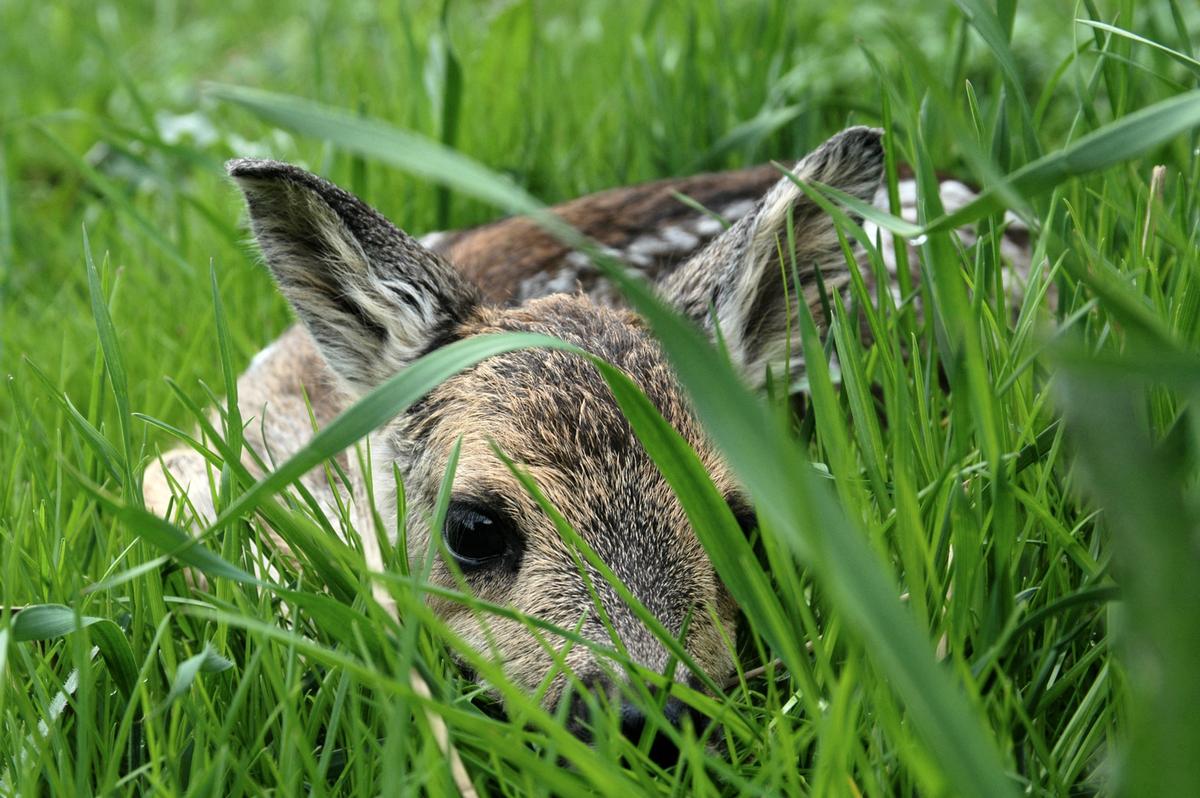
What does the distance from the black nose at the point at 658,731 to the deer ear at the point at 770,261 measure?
1059 mm

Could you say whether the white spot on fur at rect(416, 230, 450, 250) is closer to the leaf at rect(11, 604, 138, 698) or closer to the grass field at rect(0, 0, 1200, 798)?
the grass field at rect(0, 0, 1200, 798)

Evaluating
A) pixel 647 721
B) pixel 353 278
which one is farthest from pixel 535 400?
pixel 647 721

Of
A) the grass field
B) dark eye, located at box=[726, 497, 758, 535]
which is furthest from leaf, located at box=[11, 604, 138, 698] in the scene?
dark eye, located at box=[726, 497, 758, 535]

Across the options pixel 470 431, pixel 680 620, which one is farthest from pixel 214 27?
pixel 680 620

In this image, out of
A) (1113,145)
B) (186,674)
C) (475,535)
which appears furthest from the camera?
(475,535)

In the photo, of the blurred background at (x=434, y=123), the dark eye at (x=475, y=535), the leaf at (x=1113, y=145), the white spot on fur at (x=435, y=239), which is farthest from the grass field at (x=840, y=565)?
the white spot on fur at (x=435, y=239)

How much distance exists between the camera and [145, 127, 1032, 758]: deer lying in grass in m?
2.44

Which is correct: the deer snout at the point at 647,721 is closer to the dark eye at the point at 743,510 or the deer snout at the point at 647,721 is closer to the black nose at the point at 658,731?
the black nose at the point at 658,731

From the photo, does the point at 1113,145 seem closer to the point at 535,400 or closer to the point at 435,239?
the point at 535,400

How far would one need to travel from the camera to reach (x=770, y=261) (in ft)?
10.4

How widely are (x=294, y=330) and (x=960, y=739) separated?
10.6 ft

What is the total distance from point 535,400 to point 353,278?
2.27ft

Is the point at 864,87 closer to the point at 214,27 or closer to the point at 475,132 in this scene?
the point at 475,132

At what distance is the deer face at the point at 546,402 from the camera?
7.95 ft
